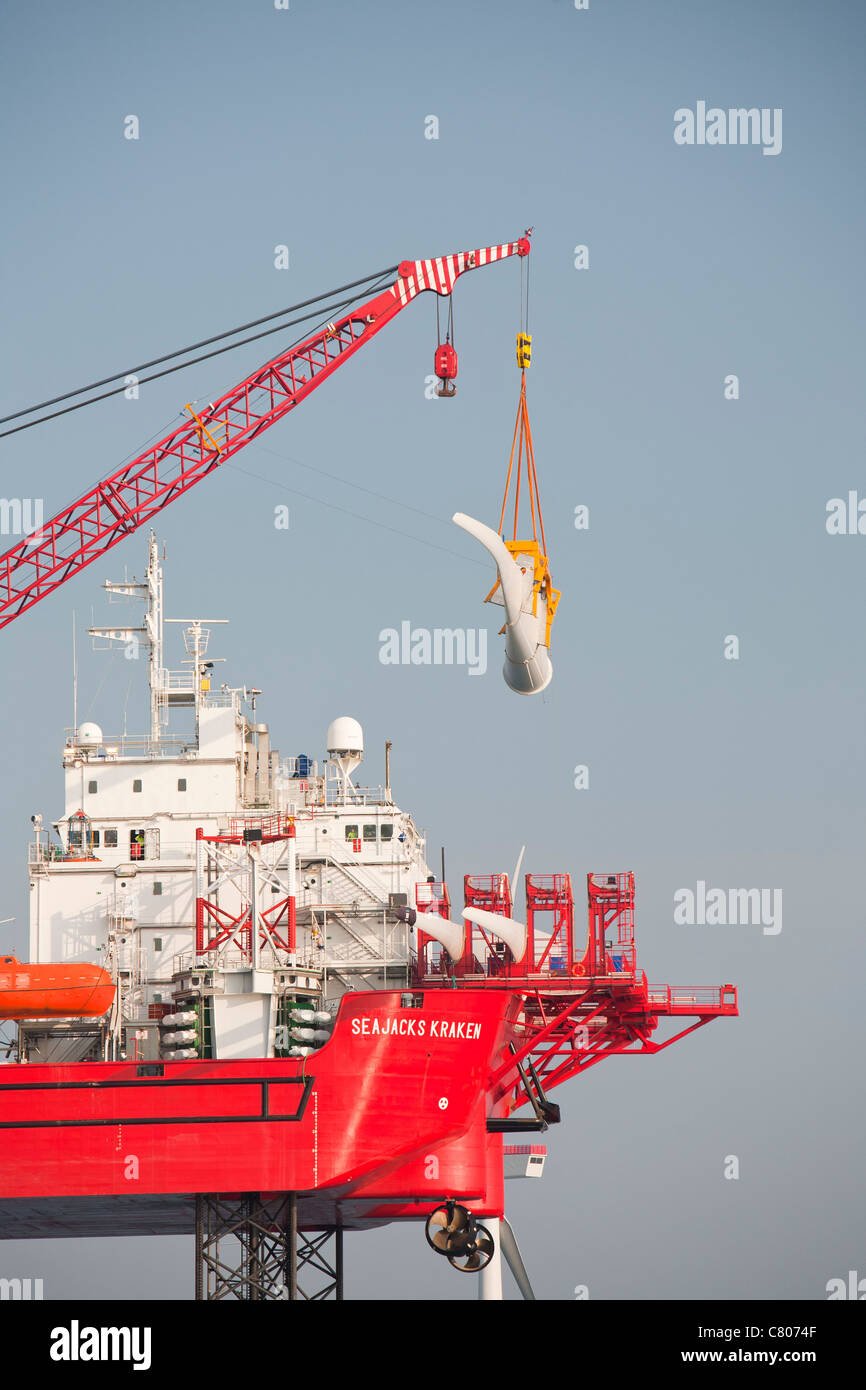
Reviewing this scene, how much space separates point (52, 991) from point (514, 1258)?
14.6 metres

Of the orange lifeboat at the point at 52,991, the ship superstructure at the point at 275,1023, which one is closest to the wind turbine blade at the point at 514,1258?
the ship superstructure at the point at 275,1023

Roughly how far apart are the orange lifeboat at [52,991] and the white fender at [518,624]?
1291 cm

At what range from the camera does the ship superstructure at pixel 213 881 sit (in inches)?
1954

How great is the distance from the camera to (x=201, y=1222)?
48000 mm

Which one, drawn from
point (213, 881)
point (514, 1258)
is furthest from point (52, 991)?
point (514, 1258)

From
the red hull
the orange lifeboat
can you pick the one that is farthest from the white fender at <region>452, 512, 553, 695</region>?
the orange lifeboat

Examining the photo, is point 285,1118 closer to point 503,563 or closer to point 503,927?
point 503,927

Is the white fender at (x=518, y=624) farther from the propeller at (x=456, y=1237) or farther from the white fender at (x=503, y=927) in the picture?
the propeller at (x=456, y=1237)

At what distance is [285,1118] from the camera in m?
47.2

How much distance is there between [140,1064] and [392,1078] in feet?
20.3

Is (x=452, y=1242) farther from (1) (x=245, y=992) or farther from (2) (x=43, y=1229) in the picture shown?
(2) (x=43, y=1229)

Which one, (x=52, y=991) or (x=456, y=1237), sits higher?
(x=52, y=991)

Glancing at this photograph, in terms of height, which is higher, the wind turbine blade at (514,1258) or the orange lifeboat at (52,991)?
the orange lifeboat at (52,991)
